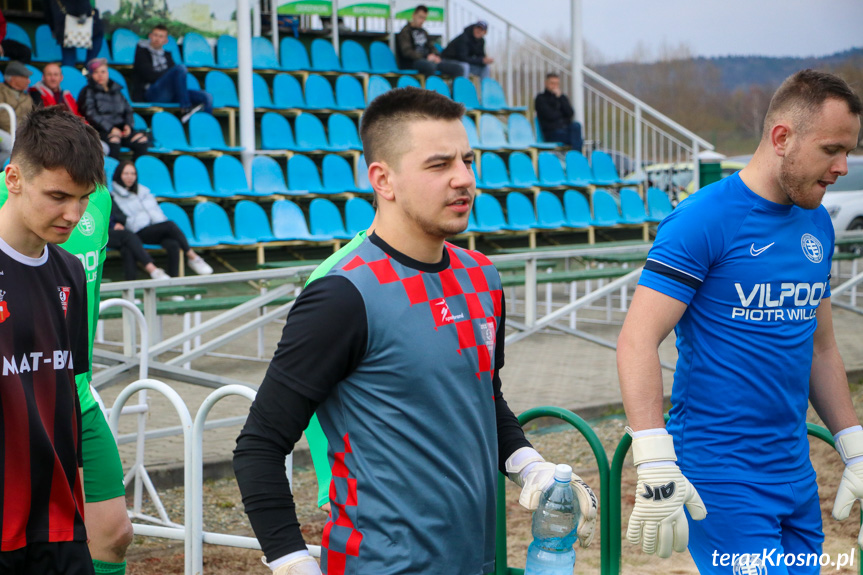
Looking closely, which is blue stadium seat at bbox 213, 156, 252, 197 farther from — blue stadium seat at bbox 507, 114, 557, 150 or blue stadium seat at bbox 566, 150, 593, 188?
blue stadium seat at bbox 566, 150, 593, 188

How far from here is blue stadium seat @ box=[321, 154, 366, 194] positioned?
1306 centimetres

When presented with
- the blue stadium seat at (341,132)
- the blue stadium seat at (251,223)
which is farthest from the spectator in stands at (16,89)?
the blue stadium seat at (341,132)

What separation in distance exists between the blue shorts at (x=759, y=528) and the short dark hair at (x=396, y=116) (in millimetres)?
1282

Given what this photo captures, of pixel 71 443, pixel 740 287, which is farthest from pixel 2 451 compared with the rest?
pixel 740 287

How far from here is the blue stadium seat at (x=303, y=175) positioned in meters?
12.8

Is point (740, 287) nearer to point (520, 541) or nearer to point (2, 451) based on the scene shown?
point (2, 451)

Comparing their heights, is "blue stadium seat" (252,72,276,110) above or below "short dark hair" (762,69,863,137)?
above

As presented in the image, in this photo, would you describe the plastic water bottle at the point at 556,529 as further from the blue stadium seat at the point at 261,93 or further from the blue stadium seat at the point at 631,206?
the blue stadium seat at the point at 631,206

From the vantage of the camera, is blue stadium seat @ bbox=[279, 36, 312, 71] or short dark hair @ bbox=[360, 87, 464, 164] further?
blue stadium seat @ bbox=[279, 36, 312, 71]

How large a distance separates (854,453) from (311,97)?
1226 centimetres

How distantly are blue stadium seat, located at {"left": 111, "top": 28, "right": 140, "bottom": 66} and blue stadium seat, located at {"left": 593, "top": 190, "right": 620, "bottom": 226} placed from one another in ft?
24.0

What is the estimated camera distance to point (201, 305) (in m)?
7.92

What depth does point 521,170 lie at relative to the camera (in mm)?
14695

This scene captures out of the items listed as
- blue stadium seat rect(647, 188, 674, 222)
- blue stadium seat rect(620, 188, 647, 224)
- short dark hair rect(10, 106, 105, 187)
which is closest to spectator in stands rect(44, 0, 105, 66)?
blue stadium seat rect(620, 188, 647, 224)
